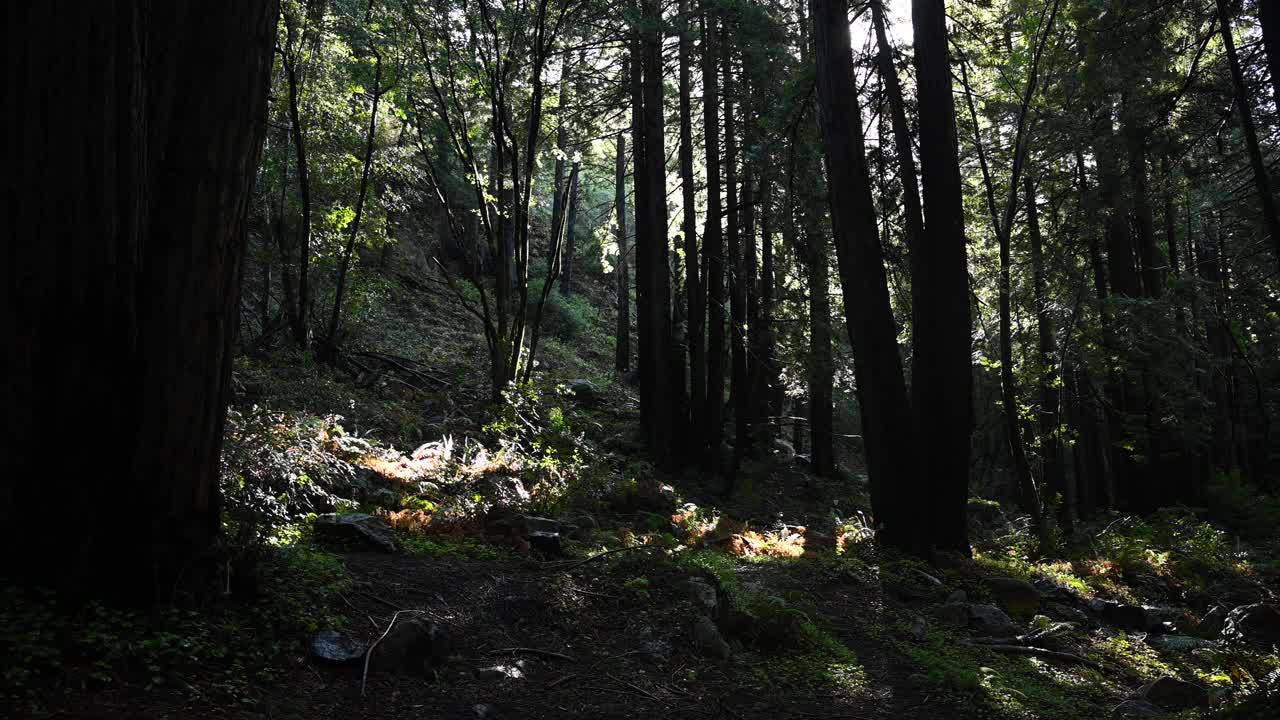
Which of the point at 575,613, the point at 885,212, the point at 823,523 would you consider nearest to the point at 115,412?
the point at 575,613

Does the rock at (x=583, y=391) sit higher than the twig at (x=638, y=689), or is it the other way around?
the rock at (x=583, y=391)

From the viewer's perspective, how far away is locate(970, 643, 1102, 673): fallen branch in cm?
523

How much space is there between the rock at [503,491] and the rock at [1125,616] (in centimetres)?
555

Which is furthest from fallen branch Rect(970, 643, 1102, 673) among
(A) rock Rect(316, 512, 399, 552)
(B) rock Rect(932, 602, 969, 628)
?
(A) rock Rect(316, 512, 399, 552)

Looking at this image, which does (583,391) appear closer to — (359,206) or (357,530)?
(359,206)

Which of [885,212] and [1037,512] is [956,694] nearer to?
[885,212]

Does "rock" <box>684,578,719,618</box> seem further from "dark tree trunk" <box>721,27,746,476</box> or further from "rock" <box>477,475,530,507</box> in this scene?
"dark tree trunk" <box>721,27,746,476</box>

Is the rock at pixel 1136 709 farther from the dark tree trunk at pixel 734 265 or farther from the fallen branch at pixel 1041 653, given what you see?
the dark tree trunk at pixel 734 265

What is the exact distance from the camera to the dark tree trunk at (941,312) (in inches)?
312

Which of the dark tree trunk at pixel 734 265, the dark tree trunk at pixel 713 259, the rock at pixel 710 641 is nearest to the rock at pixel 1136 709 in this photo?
the rock at pixel 710 641

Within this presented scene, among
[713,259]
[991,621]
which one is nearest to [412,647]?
[991,621]

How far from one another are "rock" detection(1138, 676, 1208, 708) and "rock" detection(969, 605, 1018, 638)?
60.1 inches

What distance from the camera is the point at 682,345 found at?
15391mm

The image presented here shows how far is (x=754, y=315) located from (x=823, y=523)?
4972 millimetres
